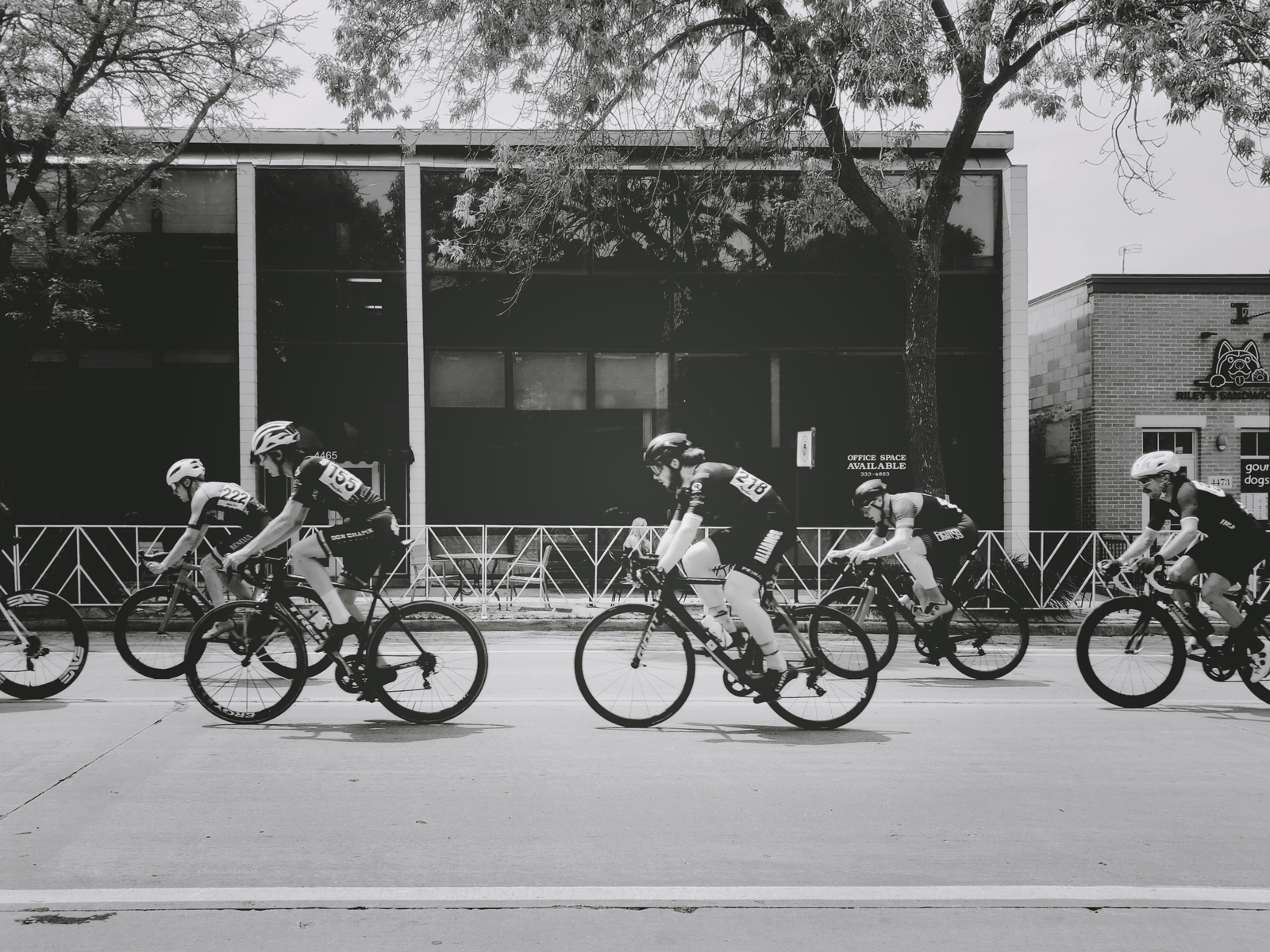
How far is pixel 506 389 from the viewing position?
1953 centimetres

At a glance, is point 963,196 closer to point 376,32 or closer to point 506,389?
point 506,389

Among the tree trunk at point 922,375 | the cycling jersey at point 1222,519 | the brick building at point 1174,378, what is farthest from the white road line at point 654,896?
the brick building at point 1174,378

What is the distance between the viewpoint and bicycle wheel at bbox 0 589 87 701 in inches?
301

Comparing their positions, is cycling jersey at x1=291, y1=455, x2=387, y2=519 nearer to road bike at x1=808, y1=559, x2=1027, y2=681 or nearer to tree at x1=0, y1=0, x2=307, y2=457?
road bike at x1=808, y1=559, x2=1027, y2=681

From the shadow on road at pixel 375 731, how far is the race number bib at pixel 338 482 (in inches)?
56.7

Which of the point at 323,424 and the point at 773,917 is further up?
the point at 323,424

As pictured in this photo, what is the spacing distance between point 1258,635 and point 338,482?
627 centimetres

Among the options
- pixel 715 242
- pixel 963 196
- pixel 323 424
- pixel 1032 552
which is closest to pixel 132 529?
pixel 323 424

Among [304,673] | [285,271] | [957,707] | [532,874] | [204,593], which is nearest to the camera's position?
[532,874]

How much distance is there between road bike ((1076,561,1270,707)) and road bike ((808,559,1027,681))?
1276 millimetres

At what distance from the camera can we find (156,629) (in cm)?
877

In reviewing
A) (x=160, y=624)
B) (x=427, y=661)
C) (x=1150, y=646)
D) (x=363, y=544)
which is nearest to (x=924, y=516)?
(x=1150, y=646)

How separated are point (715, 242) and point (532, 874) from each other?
644 inches

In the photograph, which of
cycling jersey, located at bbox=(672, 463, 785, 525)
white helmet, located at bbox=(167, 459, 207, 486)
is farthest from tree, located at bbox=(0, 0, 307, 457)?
cycling jersey, located at bbox=(672, 463, 785, 525)
